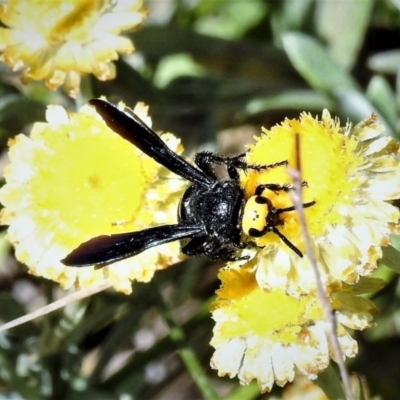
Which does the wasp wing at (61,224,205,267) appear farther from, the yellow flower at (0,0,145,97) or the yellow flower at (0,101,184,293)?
the yellow flower at (0,0,145,97)

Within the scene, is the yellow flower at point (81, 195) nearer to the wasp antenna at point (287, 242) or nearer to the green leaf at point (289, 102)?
the wasp antenna at point (287, 242)

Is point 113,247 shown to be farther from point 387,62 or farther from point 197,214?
point 387,62

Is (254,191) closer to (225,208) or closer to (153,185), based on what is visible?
(225,208)

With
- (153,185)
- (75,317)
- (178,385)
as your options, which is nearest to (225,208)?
(153,185)

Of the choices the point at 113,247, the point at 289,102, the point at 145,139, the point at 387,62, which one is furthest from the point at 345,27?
the point at 113,247

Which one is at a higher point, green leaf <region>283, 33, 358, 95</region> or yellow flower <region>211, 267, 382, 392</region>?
green leaf <region>283, 33, 358, 95</region>

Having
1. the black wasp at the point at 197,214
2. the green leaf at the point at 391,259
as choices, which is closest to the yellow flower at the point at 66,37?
the black wasp at the point at 197,214

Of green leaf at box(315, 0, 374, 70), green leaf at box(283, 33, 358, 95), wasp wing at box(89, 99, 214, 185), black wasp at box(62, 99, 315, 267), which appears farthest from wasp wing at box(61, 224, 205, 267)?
green leaf at box(315, 0, 374, 70)
